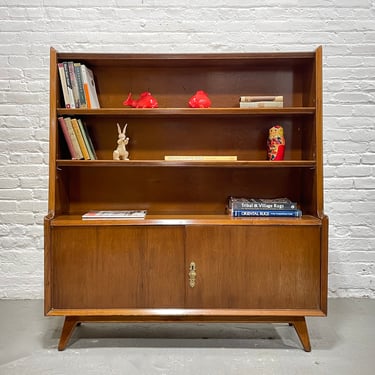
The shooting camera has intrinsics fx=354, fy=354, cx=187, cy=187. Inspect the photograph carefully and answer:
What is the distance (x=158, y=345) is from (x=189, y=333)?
0.69 ft

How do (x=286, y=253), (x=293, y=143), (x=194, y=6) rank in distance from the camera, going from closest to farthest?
(x=286, y=253) → (x=293, y=143) → (x=194, y=6)

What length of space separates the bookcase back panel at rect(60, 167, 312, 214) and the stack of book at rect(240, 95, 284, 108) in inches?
15.9

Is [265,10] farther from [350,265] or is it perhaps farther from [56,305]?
[56,305]

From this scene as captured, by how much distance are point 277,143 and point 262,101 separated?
26 centimetres

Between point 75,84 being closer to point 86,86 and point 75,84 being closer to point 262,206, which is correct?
point 86,86

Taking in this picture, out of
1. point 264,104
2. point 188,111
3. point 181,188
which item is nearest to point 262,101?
point 264,104

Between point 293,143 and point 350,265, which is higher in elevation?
point 293,143

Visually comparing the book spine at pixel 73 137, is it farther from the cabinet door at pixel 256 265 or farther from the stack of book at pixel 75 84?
the cabinet door at pixel 256 265

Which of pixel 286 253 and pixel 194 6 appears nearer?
pixel 286 253

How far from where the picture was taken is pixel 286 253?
72.1 inches

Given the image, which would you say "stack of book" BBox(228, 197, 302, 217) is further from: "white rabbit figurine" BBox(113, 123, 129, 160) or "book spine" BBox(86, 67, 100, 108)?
"book spine" BBox(86, 67, 100, 108)

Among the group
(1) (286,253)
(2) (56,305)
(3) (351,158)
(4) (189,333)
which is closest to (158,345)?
(4) (189,333)

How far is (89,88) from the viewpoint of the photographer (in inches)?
78.8

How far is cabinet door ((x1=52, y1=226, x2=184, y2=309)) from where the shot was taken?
6.00ft
